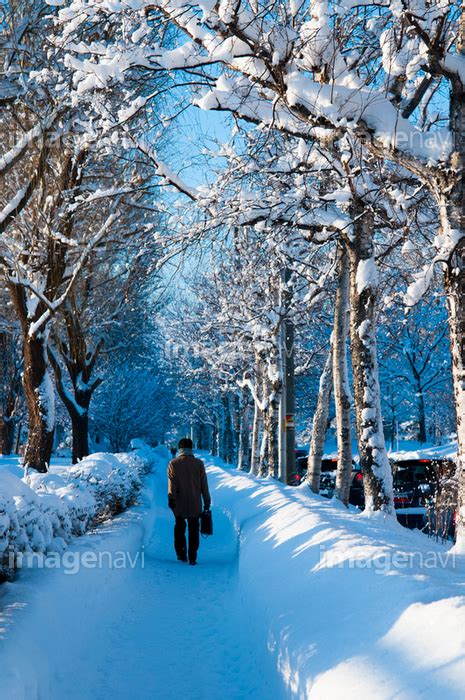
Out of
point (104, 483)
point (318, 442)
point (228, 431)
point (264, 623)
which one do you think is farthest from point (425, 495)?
point (228, 431)

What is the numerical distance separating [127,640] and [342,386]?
554cm

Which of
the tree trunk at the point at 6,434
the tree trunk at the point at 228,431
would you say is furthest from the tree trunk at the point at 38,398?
the tree trunk at the point at 228,431

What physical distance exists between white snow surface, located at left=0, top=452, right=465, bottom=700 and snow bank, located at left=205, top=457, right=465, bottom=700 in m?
0.01

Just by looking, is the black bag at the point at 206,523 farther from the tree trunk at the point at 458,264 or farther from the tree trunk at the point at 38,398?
the tree trunk at the point at 38,398

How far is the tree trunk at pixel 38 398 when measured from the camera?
13.1 m

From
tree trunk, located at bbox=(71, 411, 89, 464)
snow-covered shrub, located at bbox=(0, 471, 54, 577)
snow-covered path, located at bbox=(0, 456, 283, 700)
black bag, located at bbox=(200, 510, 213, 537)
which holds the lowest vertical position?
snow-covered path, located at bbox=(0, 456, 283, 700)

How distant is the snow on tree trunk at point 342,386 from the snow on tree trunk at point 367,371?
5.88 feet

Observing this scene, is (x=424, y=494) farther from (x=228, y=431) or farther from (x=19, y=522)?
(x=228, y=431)

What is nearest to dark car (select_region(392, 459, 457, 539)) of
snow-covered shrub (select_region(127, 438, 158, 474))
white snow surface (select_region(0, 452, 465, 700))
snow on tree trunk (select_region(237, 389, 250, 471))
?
white snow surface (select_region(0, 452, 465, 700))

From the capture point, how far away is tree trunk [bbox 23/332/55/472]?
43.1 ft

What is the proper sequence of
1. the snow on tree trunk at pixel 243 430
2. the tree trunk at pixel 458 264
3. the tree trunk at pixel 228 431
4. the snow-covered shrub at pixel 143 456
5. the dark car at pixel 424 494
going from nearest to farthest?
1. the tree trunk at pixel 458 264
2. the dark car at pixel 424 494
3. the snow-covered shrub at pixel 143 456
4. the snow on tree trunk at pixel 243 430
5. the tree trunk at pixel 228 431

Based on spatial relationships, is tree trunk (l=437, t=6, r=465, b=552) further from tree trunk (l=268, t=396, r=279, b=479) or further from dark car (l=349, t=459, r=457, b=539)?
tree trunk (l=268, t=396, r=279, b=479)

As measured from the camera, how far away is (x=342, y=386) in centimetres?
1002

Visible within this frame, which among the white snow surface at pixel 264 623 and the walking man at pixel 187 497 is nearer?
the white snow surface at pixel 264 623
